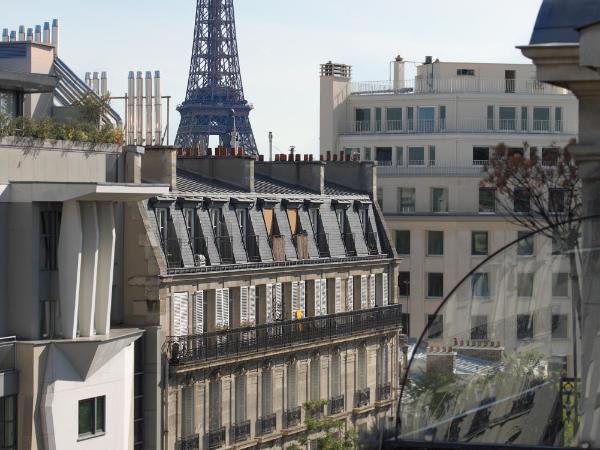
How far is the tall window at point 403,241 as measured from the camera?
10100 centimetres

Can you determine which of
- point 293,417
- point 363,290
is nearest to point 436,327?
point 293,417

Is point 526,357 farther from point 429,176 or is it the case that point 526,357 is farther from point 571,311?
point 429,176

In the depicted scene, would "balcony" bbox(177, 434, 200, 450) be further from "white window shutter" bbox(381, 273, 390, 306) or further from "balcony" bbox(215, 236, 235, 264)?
"white window shutter" bbox(381, 273, 390, 306)

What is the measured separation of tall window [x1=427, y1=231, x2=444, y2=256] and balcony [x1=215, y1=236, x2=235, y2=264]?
37.0m

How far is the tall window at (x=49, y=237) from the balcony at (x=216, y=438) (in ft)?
36.9

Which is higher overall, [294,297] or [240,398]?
[294,297]

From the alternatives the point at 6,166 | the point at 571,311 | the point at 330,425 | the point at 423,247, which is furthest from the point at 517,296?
the point at 423,247

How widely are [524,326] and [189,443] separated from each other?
45337 millimetres

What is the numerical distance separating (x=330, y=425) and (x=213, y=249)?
7.61 m

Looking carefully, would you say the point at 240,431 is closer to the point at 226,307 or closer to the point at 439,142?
the point at 226,307

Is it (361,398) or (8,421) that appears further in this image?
(361,398)

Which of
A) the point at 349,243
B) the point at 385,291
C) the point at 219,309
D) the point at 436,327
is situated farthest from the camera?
the point at 385,291

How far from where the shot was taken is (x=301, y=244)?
2785 inches

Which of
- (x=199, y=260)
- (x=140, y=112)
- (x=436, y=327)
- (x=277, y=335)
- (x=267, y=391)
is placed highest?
(x=140, y=112)
